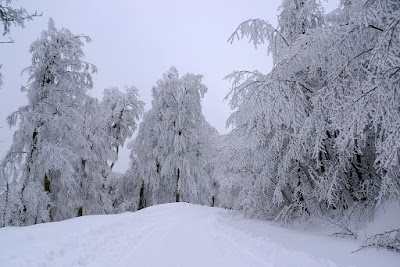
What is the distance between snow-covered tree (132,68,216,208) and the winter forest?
9 centimetres

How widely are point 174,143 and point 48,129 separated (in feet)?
31.3

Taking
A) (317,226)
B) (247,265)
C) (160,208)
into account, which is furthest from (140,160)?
(247,265)

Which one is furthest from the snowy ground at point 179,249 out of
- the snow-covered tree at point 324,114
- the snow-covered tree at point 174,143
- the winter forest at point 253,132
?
the snow-covered tree at point 174,143

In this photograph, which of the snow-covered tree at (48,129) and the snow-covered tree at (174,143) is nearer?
the snow-covered tree at (48,129)

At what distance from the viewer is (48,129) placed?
1259 cm

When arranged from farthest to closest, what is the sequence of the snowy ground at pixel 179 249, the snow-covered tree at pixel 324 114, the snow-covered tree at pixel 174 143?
the snow-covered tree at pixel 174 143 → the snowy ground at pixel 179 249 → the snow-covered tree at pixel 324 114

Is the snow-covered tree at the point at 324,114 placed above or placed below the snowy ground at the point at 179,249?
above

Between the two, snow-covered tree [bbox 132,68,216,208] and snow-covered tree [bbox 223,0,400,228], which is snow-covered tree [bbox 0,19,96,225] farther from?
Answer: snow-covered tree [bbox 132,68,216,208]

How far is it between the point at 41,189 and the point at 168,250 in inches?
317

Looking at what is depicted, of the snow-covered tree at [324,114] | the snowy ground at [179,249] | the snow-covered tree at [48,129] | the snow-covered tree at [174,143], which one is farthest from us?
the snow-covered tree at [174,143]

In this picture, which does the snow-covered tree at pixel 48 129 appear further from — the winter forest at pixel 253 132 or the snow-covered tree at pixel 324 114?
the snow-covered tree at pixel 324 114

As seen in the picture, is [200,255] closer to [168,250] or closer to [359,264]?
[168,250]

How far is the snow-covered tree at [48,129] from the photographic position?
1170 centimetres

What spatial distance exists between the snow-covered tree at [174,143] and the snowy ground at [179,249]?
43.4 feet
